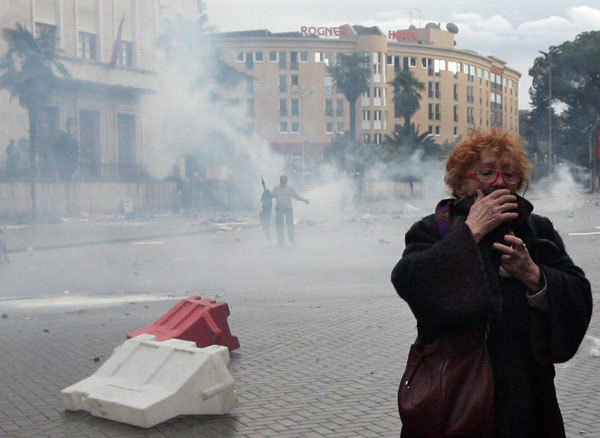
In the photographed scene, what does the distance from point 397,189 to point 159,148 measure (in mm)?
18819

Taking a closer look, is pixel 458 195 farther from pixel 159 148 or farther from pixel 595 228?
pixel 159 148

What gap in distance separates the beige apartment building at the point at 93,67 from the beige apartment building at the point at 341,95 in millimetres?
33060

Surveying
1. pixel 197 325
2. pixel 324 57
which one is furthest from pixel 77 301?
pixel 324 57

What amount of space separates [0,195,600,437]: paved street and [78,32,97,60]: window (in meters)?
21.2

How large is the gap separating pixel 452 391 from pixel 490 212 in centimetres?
54

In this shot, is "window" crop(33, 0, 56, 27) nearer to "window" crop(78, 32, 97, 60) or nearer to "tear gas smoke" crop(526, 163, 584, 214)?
"window" crop(78, 32, 97, 60)

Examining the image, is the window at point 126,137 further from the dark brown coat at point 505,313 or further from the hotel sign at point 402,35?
the hotel sign at point 402,35

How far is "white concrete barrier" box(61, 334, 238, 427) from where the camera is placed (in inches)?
208

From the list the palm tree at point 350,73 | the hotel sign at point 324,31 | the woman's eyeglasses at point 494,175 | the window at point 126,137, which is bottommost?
the woman's eyeglasses at point 494,175

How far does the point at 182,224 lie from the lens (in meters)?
30.4

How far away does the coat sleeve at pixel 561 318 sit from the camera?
8.76 ft

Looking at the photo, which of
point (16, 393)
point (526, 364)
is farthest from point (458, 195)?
point (16, 393)

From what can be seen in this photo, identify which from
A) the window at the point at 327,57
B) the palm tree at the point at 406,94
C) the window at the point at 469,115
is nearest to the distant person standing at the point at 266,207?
the palm tree at the point at 406,94

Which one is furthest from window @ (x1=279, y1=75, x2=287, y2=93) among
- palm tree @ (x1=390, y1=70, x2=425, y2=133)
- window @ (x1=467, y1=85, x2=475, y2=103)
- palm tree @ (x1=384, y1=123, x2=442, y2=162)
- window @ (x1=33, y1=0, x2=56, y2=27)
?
window @ (x1=33, y1=0, x2=56, y2=27)
